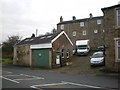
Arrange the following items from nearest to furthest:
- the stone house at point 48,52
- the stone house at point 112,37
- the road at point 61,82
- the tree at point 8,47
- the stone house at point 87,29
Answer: the road at point 61,82
the stone house at point 112,37
the stone house at point 48,52
the stone house at point 87,29
the tree at point 8,47

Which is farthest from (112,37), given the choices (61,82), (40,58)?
(40,58)

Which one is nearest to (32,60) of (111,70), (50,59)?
(50,59)

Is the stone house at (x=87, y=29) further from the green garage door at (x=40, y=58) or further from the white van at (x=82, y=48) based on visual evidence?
the green garage door at (x=40, y=58)

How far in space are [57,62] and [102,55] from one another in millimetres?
8237

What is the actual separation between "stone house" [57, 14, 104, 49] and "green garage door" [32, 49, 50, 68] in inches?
872

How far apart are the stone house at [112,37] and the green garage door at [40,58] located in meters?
11.8

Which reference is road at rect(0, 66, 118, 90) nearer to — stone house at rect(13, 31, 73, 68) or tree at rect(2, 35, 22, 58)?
stone house at rect(13, 31, 73, 68)

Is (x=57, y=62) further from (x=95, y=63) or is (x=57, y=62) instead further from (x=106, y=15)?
(x=106, y=15)

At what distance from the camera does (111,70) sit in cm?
2030

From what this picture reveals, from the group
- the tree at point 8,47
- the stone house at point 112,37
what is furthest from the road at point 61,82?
the tree at point 8,47

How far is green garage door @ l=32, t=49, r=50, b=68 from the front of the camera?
99.0 feet

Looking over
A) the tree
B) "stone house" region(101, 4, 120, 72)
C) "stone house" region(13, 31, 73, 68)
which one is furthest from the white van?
the tree

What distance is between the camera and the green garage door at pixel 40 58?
30180 mm

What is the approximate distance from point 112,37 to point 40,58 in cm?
1432
